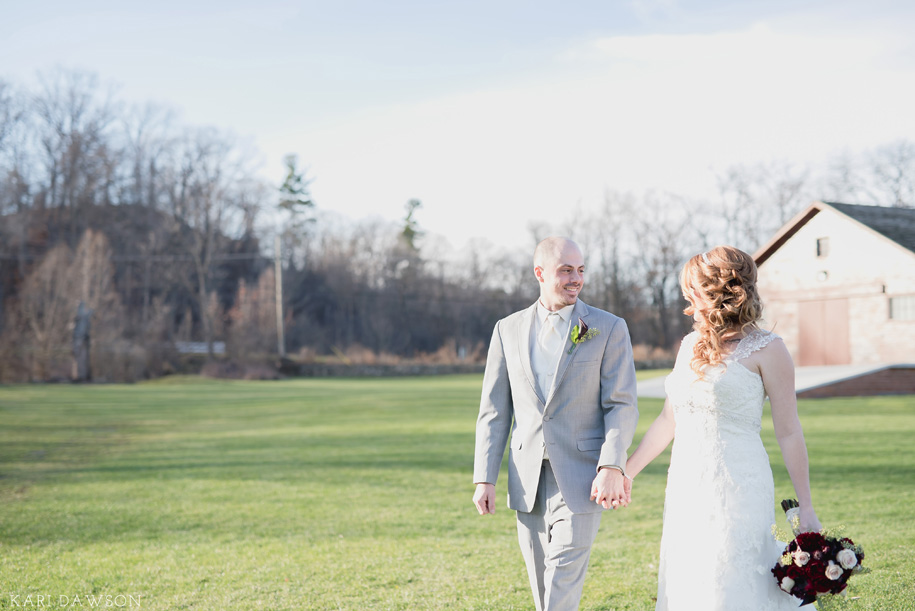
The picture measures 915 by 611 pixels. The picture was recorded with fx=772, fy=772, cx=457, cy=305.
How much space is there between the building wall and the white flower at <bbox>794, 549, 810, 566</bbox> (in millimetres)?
27311

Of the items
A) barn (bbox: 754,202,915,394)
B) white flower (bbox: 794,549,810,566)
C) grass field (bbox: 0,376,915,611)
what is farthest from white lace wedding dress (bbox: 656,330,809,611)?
barn (bbox: 754,202,915,394)

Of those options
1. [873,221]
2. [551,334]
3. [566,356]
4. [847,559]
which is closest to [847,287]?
[873,221]

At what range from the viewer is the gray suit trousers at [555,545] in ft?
12.7

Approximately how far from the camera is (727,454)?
11.7ft

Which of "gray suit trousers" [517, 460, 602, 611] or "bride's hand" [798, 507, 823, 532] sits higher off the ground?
"bride's hand" [798, 507, 823, 532]

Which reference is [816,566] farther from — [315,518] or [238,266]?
[238,266]

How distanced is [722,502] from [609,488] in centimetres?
53

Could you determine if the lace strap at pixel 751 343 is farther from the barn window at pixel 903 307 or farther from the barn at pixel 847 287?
the barn window at pixel 903 307

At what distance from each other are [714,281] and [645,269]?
67.9 m

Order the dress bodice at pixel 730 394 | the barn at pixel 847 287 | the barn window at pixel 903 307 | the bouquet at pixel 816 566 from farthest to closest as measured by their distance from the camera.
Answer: the barn at pixel 847 287 < the barn window at pixel 903 307 < the dress bodice at pixel 730 394 < the bouquet at pixel 816 566

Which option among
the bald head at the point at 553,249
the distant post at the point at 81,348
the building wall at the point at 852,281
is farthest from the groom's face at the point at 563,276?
the distant post at the point at 81,348

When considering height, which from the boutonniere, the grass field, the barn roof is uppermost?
the barn roof

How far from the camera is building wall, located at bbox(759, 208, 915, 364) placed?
96.7 feet

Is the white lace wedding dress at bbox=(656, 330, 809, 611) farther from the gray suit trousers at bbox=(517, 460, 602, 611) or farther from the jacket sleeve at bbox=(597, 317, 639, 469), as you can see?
the gray suit trousers at bbox=(517, 460, 602, 611)
